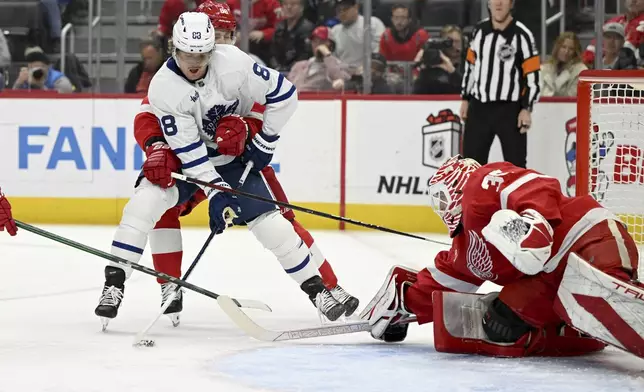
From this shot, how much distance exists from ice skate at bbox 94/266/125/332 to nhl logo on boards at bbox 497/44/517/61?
3501 mm

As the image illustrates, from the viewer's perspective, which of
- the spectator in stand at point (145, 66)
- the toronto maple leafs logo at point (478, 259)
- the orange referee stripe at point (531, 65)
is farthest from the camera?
the spectator in stand at point (145, 66)

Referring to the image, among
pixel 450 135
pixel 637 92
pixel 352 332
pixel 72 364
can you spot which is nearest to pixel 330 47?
pixel 450 135

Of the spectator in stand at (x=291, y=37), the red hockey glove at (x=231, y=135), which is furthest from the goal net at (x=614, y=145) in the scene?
the spectator in stand at (x=291, y=37)

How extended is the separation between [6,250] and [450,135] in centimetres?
273

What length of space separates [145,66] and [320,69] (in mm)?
1113

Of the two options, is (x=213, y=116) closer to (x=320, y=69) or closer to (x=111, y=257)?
(x=111, y=257)

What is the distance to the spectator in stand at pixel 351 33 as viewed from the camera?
22.9 ft

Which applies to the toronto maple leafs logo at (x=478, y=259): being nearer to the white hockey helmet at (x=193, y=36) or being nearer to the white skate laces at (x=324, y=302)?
the white skate laces at (x=324, y=302)

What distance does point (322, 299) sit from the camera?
12.0 ft

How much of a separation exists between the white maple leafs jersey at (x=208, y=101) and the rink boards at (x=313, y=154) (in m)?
3.18

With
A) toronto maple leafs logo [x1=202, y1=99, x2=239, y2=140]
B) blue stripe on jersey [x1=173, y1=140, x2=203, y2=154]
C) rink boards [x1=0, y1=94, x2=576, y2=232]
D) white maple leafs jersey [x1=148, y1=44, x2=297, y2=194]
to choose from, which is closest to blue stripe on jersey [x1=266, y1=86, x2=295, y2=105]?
white maple leafs jersey [x1=148, y1=44, x2=297, y2=194]

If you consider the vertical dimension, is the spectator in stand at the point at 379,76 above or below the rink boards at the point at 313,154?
above

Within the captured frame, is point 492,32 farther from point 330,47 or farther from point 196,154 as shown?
point 196,154

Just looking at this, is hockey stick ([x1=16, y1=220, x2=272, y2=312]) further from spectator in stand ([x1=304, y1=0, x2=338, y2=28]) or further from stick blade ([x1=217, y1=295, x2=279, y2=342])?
spectator in stand ([x1=304, y1=0, x2=338, y2=28])
